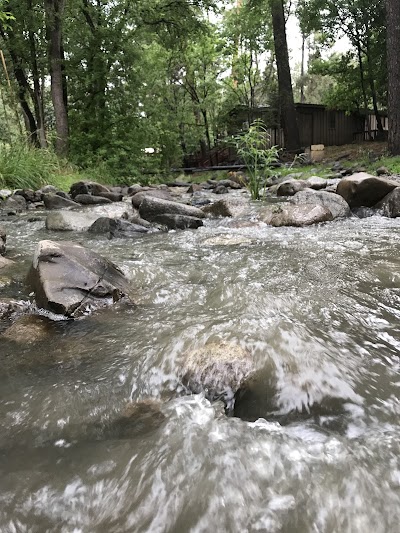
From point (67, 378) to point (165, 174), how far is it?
49.5ft

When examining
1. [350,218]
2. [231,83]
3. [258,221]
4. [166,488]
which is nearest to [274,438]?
[166,488]

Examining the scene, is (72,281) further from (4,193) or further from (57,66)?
(57,66)

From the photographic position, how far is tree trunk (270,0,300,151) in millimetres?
15797

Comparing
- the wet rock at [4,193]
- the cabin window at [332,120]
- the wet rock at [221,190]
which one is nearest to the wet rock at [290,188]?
the wet rock at [221,190]

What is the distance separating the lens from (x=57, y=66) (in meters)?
12.2

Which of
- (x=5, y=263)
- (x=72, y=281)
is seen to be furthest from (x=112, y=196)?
(x=72, y=281)

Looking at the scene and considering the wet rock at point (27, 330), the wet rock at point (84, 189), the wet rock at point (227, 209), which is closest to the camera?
the wet rock at point (27, 330)

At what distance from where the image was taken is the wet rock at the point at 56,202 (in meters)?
7.73

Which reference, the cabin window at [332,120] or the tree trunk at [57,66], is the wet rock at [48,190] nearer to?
the tree trunk at [57,66]

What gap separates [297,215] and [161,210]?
2.02m

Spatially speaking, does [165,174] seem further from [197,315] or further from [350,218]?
[197,315]

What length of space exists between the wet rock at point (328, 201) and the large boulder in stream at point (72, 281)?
4.10 meters

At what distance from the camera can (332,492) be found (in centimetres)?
124

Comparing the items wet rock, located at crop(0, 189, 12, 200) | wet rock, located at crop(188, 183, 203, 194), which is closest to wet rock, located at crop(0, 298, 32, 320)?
wet rock, located at crop(0, 189, 12, 200)
